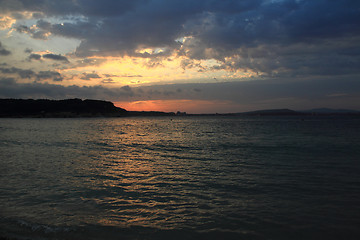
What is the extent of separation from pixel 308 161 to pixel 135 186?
1492 centimetres

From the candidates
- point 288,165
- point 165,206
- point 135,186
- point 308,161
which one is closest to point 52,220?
point 165,206

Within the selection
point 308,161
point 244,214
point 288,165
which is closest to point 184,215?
point 244,214

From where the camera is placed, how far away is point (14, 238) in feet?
23.3

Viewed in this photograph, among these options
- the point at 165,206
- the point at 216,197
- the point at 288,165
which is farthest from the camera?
the point at 288,165

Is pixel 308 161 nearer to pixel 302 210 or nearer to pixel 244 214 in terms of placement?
pixel 302 210

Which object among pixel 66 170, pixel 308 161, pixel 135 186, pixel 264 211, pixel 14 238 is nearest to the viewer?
pixel 14 238

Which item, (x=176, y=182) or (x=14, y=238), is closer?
(x=14, y=238)

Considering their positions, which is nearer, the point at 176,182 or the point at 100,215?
the point at 100,215

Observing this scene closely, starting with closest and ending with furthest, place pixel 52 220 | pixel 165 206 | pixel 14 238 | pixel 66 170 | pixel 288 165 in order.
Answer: pixel 14 238 < pixel 52 220 < pixel 165 206 < pixel 66 170 < pixel 288 165

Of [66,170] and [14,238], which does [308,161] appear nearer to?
[66,170]

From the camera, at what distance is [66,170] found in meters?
17.0

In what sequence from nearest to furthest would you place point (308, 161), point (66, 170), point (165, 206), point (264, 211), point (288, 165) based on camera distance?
1. point (264, 211)
2. point (165, 206)
3. point (66, 170)
4. point (288, 165)
5. point (308, 161)

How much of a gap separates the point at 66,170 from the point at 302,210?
1474cm

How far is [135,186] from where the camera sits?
13062mm
